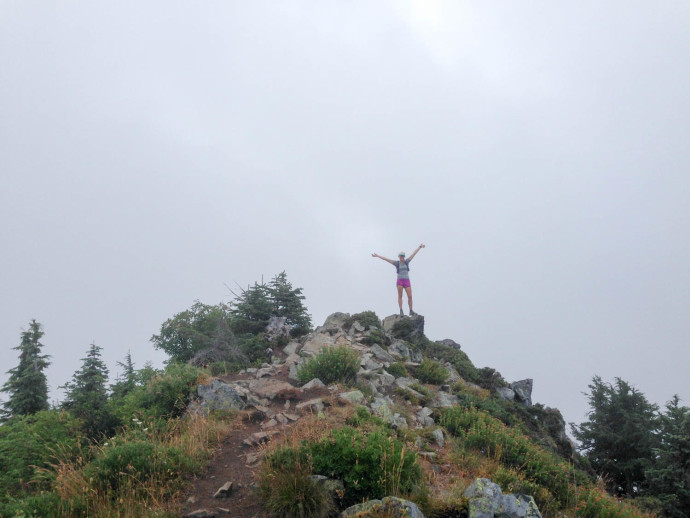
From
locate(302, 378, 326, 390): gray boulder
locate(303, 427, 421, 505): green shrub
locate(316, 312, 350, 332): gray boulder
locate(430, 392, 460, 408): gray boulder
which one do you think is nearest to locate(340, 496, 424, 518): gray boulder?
locate(303, 427, 421, 505): green shrub

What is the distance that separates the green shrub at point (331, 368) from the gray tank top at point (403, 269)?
6954mm

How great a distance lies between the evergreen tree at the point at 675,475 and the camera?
13.1m

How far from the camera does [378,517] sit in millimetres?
4836

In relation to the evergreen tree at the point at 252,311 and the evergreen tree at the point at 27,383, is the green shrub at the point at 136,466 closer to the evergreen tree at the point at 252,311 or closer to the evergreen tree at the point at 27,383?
the evergreen tree at the point at 252,311

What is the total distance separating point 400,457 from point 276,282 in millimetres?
13789

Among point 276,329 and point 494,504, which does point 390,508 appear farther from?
point 276,329

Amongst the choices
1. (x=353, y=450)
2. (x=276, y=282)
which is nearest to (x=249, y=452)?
(x=353, y=450)

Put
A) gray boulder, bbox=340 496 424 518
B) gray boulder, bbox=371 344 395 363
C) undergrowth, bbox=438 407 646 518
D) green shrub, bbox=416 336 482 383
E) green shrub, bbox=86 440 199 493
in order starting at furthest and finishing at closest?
1. green shrub, bbox=416 336 482 383
2. gray boulder, bbox=371 344 395 363
3. undergrowth, bbox=438 407 646 518
4. green shrub, bbox=86 440 199 493
5. gray boulder, bbox=340 496 424 518

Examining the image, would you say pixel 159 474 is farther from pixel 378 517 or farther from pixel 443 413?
pixel 443 413

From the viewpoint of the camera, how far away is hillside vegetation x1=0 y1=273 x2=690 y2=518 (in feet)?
18.9

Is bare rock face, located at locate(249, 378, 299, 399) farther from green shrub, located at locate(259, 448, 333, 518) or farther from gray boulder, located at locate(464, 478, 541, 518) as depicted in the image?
gray boulder, located at locate(464, 478, 541, 518)

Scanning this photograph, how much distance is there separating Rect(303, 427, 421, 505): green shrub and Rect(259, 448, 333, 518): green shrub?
24 centimetres

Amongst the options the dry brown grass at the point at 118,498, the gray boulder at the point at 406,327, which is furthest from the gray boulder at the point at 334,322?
the dry brown grass at the point at 118,498

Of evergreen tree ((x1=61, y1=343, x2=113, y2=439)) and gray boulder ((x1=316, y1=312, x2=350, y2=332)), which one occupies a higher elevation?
gray boulder ((x1=316, y1=312, x2=350, y2=332))
